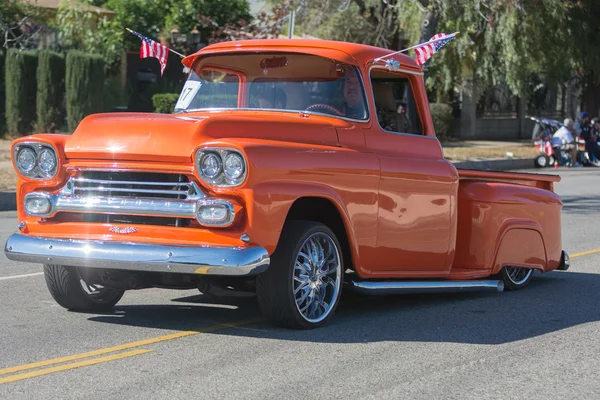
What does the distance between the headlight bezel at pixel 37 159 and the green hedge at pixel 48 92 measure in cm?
2017

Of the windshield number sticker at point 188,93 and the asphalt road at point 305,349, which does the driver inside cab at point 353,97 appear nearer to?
the windshield number sticker at point 188,93

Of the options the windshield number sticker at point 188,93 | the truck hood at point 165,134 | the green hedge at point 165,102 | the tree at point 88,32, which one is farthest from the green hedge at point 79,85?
the truck hood at point 165,134

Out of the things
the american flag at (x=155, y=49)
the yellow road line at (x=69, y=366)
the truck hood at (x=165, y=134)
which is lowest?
the yellow road line at (x=69, y=366)

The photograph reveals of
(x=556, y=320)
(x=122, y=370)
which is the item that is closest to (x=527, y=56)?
(x=556, y=320)

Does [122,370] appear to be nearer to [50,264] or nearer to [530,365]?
[50,264]


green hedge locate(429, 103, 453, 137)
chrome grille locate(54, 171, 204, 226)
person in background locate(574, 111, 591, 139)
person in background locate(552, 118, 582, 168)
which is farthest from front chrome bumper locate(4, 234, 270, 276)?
green hedge locate(429, 103, 453, 137)

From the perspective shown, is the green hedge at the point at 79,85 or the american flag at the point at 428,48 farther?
the green hedge at the point at 79,85

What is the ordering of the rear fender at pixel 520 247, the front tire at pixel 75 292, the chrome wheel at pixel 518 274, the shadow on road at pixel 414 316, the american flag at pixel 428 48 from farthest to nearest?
the chrome wheel at pixel 518 274 → the rear fender at pixel 520 247 → the american flag at pixel 428 48 → the front tire at pixel 75 292 → the shadow on road at pixel 414 316

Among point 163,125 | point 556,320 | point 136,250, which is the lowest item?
point 556,320

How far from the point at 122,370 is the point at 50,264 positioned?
147 centimetres

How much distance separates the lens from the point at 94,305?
779 cm

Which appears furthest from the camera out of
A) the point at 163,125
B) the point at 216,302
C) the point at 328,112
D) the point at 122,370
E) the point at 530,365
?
the point at 216,302

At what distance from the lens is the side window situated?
808 centimetres

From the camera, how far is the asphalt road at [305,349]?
18.9 ft
